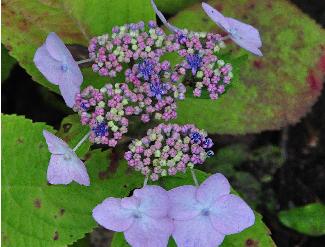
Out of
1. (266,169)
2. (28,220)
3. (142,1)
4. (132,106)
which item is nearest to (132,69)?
(132,106)

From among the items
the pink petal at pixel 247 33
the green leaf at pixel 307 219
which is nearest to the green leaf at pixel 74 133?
the pink petal at pixel 247 33

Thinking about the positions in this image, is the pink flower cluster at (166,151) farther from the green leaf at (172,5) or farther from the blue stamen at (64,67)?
the green leaf at (172,5)

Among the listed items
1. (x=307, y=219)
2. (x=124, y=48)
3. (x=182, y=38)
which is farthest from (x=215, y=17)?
(x=307, y=219)

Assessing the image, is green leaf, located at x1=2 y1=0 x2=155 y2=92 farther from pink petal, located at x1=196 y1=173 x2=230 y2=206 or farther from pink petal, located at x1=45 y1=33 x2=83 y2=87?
pink petal, located at x1=196 y1=173 x2=230 y2=206

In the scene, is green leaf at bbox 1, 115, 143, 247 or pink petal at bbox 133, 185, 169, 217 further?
green leaf at bbox 1, 115, 143, 247

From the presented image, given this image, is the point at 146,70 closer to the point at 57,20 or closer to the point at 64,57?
the point at 64,57

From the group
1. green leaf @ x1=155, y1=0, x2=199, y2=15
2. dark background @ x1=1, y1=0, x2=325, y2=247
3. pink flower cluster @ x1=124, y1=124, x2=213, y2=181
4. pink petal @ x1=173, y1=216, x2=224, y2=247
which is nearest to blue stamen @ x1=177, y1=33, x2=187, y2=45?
pink flower cluster @ x1=124, y1=124, x2=213, y2=181
